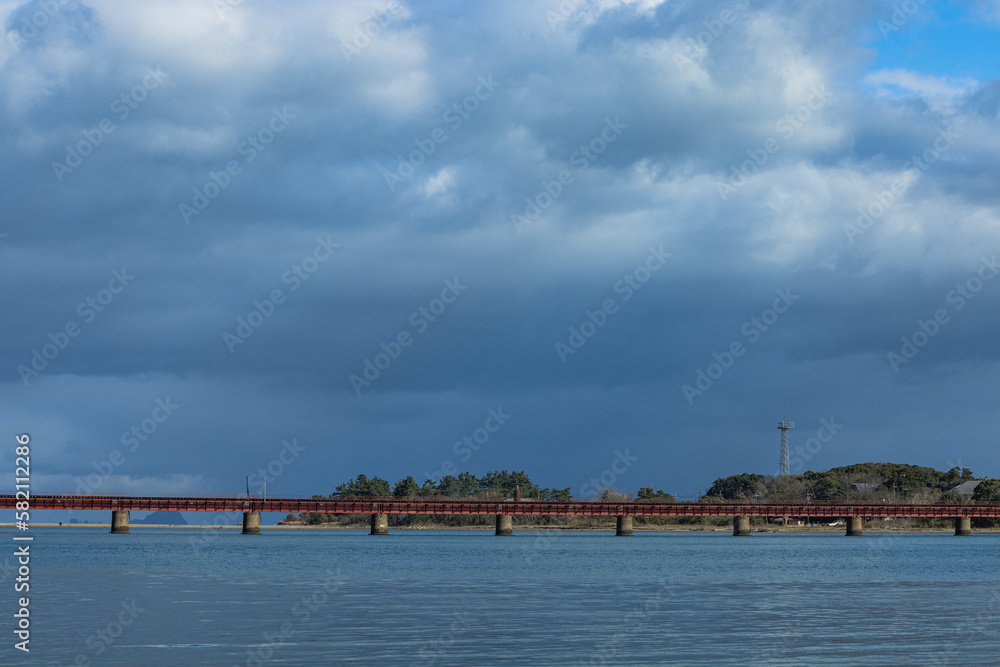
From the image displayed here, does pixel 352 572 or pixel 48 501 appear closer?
pixel 352 572

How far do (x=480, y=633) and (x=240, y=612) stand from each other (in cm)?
1271

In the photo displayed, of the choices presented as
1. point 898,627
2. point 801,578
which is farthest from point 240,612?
point 801,578

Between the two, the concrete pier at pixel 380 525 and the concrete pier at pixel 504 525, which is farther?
the concrete pier at pixel 380 525

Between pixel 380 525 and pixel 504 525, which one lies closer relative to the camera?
pixel 504 525

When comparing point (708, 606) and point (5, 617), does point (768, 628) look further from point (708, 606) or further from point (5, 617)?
point (5, 617)

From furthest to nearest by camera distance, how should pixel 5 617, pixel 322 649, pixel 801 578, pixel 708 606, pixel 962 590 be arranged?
pixel 801 578, pixel 962 590, pixel 708 606, pixel 5 617, pixel 322 649

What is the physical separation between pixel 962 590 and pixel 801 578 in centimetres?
1234

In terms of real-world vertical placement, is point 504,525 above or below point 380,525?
above

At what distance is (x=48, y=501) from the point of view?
7712 inches

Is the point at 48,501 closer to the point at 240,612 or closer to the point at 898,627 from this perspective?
the point at 240,612

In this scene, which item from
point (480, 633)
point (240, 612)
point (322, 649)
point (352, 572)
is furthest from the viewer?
point (352, 572)

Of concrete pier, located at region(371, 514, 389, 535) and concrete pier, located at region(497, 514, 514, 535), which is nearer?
concrete pier, located at region(497, 514, 514, 535)

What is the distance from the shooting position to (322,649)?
35.9 meters

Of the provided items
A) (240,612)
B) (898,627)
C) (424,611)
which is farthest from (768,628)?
(240,612)
